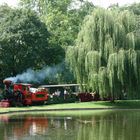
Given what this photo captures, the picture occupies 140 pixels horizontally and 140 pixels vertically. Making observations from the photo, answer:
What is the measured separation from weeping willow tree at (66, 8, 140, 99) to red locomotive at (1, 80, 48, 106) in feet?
16.4

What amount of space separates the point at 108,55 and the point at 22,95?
9.60 m

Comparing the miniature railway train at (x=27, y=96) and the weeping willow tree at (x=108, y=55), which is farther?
the miniature railway train at (x=27, y=96)

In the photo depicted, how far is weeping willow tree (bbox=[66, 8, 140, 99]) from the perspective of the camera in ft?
139

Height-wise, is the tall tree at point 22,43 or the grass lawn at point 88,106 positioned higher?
the tall tree at point 22,43

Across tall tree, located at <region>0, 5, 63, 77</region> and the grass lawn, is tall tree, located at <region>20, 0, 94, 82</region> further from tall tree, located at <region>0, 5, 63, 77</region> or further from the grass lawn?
the grass lawn

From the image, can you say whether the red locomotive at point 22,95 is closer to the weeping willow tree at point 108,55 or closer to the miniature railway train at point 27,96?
the miniature railway train at point 27,96

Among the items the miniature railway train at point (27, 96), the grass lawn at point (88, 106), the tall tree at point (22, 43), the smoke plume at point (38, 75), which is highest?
the tall tree at point (22, 43)

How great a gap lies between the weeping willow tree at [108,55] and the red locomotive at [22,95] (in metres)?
5.01

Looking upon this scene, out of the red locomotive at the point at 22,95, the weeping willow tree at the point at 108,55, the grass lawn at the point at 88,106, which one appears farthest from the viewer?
the red locomotive at the point at 22,95

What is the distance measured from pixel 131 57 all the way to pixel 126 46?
1.36 meters

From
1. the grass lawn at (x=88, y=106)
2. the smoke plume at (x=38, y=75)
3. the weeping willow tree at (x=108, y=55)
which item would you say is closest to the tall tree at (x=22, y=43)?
the smoke plume at (x=38, y=75)

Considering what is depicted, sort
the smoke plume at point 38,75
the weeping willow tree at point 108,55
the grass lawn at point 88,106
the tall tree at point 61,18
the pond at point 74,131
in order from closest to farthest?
the pond at point 74,131, the grass lawn at point 88,106, the weeping willow tree at point 108,55, the smoke plume at point 38,75, the tall tree at point 61,18

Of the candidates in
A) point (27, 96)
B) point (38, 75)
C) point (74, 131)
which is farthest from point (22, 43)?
point (74, 131)

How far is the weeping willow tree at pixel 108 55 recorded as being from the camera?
4250cm
